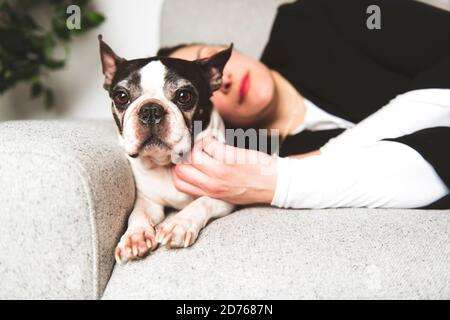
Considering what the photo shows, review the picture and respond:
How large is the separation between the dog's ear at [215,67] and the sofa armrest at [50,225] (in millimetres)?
607

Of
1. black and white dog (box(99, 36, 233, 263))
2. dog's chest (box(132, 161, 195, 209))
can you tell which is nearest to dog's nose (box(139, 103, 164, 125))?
black and white dog (box(99, 36, 233, 263))

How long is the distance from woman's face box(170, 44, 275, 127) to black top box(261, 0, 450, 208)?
0.25m

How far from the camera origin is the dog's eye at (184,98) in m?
1.33

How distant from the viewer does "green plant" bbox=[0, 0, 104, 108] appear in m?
2.35

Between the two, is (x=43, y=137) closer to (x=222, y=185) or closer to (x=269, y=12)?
(x=222, y=185)

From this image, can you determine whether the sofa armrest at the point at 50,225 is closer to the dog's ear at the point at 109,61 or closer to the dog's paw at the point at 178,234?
the dog's paw at the point at 178,234

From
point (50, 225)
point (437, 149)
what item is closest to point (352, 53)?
point (437, 149)

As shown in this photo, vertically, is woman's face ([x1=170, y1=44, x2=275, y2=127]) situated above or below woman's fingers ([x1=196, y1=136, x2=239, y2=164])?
above

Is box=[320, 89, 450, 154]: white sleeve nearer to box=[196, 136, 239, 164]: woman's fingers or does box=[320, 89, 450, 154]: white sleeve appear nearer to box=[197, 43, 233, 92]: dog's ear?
box=[196, 136, 239, 164]: woman's fingers

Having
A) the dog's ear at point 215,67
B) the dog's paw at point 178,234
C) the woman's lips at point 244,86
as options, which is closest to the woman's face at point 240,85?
the woman's lips at point 244,86

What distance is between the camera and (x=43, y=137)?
1.08m
